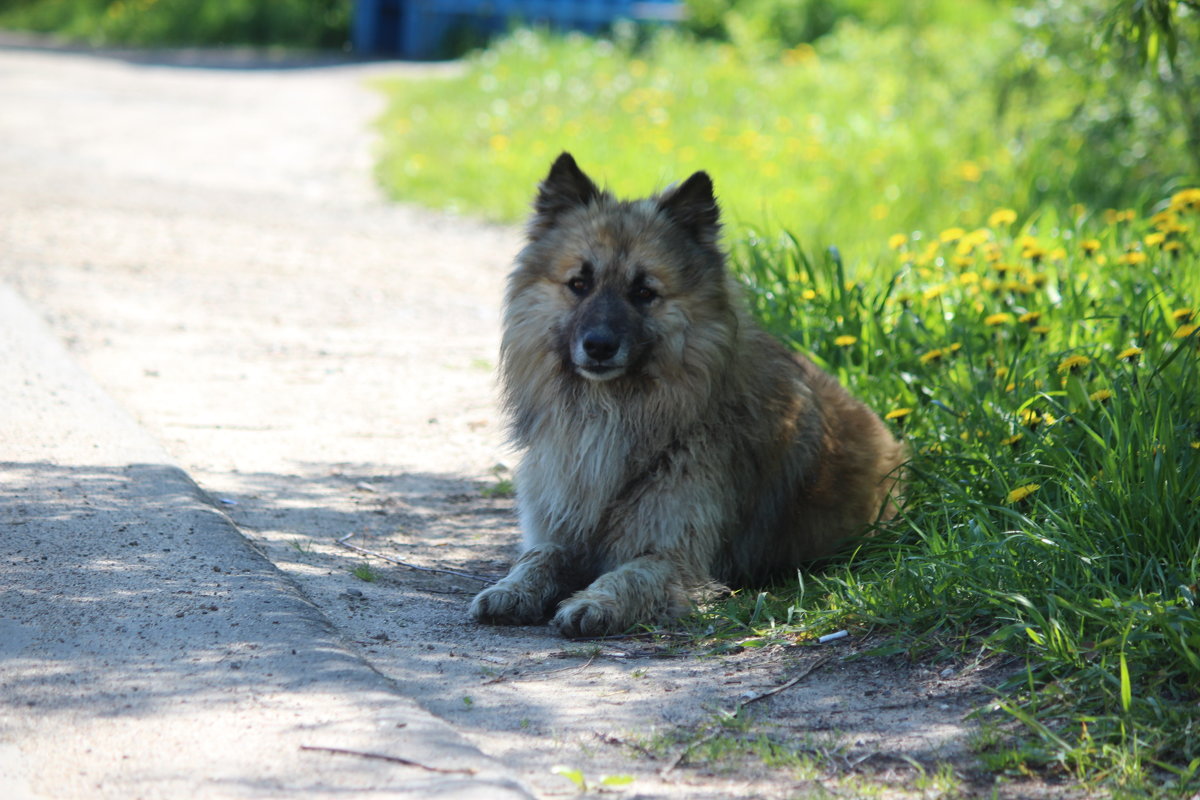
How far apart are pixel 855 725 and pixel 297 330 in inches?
216

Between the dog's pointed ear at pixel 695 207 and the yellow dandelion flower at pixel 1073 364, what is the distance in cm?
146

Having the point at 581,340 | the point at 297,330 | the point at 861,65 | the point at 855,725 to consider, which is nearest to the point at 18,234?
the point at 297,330

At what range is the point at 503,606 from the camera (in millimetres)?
4395

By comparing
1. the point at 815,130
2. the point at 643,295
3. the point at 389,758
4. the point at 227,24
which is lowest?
the point at 389,758

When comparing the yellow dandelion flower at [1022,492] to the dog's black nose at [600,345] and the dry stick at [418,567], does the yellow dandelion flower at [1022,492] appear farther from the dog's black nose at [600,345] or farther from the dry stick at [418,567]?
the dry stick at [418,567]

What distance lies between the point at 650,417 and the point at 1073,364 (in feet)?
5.55

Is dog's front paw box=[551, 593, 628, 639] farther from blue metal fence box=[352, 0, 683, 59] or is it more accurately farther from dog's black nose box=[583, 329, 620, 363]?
blue metal fence box=[352, 0, 683, 59]

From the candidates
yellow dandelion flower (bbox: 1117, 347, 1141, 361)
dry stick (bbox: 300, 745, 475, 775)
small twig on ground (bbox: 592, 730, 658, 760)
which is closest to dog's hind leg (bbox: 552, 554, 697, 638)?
small twig on ground (bbox: 592, 730, 658, 760)

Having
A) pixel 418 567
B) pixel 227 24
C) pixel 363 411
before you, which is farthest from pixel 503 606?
pixel 227 24

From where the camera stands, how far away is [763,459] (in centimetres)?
486

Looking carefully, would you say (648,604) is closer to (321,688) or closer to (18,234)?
(321,688)

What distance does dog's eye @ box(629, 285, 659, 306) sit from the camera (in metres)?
4.73

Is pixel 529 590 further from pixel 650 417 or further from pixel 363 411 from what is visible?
pixel 363 411

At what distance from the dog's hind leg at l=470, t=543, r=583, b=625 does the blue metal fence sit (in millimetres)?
19221
